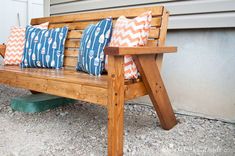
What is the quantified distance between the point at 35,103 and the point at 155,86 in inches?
46.9

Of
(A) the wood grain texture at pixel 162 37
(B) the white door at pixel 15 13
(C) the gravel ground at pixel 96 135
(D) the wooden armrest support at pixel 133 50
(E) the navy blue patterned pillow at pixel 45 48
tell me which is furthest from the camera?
(B) the white door at pixel 15 13

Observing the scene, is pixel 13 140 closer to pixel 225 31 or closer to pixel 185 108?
pixel 185 108

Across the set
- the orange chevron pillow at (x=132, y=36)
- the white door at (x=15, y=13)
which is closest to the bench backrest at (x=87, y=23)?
the orange chevron pillow at (x=132, y=36)

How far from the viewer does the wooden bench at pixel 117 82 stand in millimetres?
1310

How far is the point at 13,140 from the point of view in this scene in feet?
5.49

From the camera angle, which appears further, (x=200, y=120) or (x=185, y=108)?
(x=185, y=108)

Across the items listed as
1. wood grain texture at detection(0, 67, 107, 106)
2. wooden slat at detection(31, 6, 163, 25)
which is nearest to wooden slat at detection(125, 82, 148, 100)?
wood grain texture at detection(0, 67, 107, 106)

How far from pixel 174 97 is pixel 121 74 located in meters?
1.19

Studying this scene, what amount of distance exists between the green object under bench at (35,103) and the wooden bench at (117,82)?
1.08 ft

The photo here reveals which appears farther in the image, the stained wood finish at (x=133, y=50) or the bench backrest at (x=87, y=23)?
the bench backrest at (x=87, y=23)

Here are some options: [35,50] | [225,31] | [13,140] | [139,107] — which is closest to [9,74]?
[35,50]

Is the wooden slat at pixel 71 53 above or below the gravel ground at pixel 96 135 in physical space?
above

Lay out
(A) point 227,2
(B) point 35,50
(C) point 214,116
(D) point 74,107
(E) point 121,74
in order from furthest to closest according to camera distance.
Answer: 1. (D) point 74,107
2. (B) point 35,50
3. (C) point 214,116
4. (A) point 227,2
5. (E) point 121,74

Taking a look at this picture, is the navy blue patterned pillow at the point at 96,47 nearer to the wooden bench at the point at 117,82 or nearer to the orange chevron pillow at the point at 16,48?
the wooden bench at the point at 117,82
